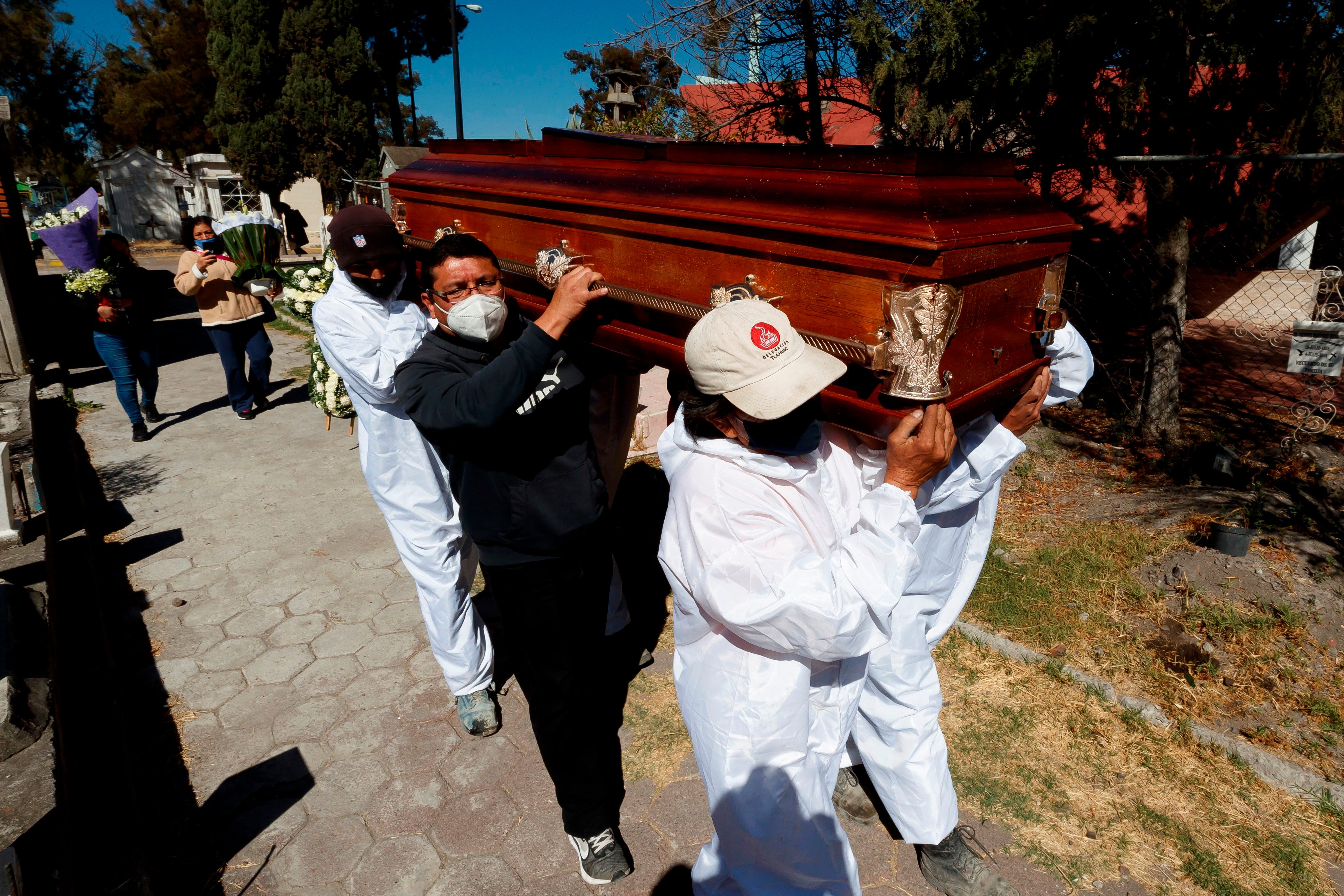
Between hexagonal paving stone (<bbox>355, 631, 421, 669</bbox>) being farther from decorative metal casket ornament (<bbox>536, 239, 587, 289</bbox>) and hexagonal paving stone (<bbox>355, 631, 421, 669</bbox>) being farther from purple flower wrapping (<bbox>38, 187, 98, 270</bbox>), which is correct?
purple flower wrapping (<bbox>38, 187, 98, 270</bbox>)

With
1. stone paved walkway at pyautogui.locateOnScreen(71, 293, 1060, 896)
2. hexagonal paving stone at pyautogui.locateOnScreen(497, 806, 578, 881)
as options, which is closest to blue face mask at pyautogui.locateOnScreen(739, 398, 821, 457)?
stone paved walkway at pyautogui.locateOnScreen(71, 293, 1060, 896)

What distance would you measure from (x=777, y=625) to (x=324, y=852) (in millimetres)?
1988

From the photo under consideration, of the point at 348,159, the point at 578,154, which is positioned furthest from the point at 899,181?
the point at 348,159

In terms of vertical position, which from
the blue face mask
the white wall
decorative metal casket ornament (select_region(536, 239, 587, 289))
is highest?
the white wall

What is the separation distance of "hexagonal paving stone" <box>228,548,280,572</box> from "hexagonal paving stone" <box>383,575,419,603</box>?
0.89 metres

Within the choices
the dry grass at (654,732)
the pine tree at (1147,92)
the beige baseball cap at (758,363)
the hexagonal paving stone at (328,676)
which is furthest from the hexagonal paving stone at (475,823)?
the pine tree at (1147,92)

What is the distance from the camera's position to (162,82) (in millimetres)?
33812

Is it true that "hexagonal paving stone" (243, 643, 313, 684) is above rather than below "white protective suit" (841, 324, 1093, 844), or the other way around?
below

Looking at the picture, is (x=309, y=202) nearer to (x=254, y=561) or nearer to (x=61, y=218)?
(x=61, y=218)

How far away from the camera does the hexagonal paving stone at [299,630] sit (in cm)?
382

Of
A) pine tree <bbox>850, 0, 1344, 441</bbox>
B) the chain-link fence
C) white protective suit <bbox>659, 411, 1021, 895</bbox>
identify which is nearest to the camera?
white protective suit <bbox>659, 411, 1021, 895</bbox>

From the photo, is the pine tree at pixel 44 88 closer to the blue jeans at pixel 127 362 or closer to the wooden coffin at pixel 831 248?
the blue jeans at pixel 127 362

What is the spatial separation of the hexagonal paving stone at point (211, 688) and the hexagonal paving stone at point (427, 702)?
81 centimetres

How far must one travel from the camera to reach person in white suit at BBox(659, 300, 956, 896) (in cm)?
161
